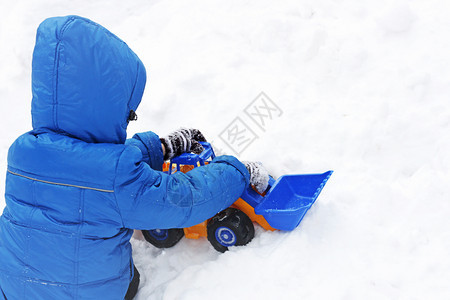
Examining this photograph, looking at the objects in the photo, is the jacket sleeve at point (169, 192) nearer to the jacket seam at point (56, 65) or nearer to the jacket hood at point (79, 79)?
the jacket hood at point (79, 79)

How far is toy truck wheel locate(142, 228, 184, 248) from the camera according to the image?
237 cm

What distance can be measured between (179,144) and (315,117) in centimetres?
123

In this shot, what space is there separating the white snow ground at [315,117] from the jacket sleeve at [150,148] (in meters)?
0.63

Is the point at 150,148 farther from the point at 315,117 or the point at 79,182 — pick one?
the point at 315,117

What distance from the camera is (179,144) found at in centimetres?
225

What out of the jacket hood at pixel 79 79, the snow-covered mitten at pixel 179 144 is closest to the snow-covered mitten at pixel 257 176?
the snow-covered mitten at pixel 179 144

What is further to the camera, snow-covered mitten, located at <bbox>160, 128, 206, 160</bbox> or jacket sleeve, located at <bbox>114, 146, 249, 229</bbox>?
snow-covered mitten, located at <bbox>160, 128, 206, 160</bbox>

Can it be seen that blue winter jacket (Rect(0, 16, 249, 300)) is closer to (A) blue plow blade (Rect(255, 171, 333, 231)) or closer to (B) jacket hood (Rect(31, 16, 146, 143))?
(B) jacket hood (Rect(31, 16, 146, 143))

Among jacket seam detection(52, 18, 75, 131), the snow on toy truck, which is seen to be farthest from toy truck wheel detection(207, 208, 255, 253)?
jacket seam detection(52, 18, 75, 131)

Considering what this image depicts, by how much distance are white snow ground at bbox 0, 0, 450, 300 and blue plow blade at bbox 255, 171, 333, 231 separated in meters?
0.09

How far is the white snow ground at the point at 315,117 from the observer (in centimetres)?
195

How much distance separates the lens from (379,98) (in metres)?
2.94

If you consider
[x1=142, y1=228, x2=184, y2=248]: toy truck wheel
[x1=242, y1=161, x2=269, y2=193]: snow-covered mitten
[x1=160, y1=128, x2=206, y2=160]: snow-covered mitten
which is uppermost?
[x1=160, y1=128, x2=206, y2=160]: snow-covered mitten

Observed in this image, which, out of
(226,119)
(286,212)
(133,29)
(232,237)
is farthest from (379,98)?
(133,29)
